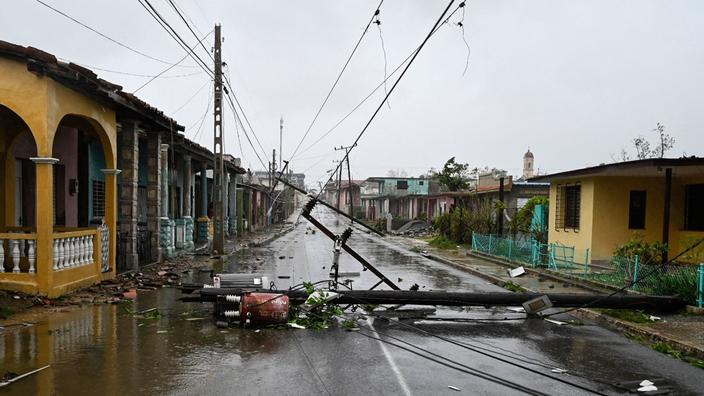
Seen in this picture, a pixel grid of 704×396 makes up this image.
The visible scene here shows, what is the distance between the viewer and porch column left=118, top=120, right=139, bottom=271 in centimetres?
1530

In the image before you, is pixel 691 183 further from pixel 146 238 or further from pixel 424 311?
pixel 146 238

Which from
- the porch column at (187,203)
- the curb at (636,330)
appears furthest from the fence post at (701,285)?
the porch column at (187,203)

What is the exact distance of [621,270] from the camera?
13.5 meters

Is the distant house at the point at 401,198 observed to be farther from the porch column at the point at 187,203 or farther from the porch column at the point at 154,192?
the porch column at the point at 154,192

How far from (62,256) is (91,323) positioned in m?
2.60

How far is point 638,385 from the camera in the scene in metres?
6.55

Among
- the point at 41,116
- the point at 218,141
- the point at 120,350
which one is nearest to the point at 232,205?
the point at 218,141

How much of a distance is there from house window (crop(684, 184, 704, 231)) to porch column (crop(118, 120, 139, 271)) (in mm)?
16833

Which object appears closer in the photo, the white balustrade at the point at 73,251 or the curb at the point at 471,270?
the white balustrade at the point at 73,251

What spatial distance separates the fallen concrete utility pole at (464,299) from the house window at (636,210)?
771 cm

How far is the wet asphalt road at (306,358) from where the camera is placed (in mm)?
6191

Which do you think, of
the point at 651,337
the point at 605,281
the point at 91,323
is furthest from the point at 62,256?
the point at 605,281

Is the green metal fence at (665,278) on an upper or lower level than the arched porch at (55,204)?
lower

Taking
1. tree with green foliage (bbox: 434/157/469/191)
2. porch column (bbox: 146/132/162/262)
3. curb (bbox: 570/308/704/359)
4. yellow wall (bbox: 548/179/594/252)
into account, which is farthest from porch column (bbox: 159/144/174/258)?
tree with green foliage (bbox: 434/157/469/191)
